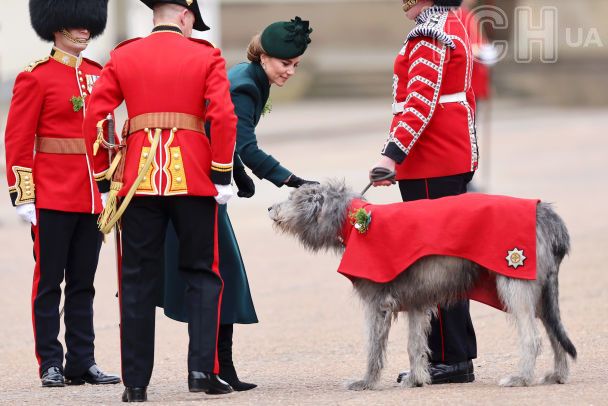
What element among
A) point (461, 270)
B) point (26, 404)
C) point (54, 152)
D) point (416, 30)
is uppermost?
point (416, 30)

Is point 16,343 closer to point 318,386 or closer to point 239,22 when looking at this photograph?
point 318,386

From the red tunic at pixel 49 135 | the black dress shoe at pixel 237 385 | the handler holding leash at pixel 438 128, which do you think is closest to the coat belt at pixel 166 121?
the red tunic at pixel 49 135

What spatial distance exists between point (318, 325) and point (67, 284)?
219 centimetres

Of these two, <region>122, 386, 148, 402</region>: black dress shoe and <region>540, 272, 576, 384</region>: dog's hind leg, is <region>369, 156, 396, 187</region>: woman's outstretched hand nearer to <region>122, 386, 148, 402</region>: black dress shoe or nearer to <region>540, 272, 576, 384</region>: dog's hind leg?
<region>540, 272, 576, 384</region>: dog's hind leg

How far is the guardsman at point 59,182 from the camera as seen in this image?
6594 mm

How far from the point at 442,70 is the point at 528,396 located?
4.99 ft

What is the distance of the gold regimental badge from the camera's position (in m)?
5.92

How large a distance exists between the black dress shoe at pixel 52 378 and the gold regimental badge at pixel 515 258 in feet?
7.40

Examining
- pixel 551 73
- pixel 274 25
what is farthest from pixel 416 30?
pixel 551 73

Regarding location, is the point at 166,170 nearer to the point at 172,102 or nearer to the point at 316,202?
the point at 172,102

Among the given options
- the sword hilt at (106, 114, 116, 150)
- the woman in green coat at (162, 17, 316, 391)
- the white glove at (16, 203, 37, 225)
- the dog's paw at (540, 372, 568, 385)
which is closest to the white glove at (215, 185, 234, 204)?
the woman in green coat at (162, 17, 316, 391)

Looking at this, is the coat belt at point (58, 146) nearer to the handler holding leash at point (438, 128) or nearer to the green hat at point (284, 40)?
the green hat at point (284, 40)

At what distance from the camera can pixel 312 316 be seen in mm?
8914

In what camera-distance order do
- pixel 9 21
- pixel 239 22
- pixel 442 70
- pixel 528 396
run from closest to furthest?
pixel 528 396 < pixel 442 70 < pixel 9 21 < pixel 239 22
